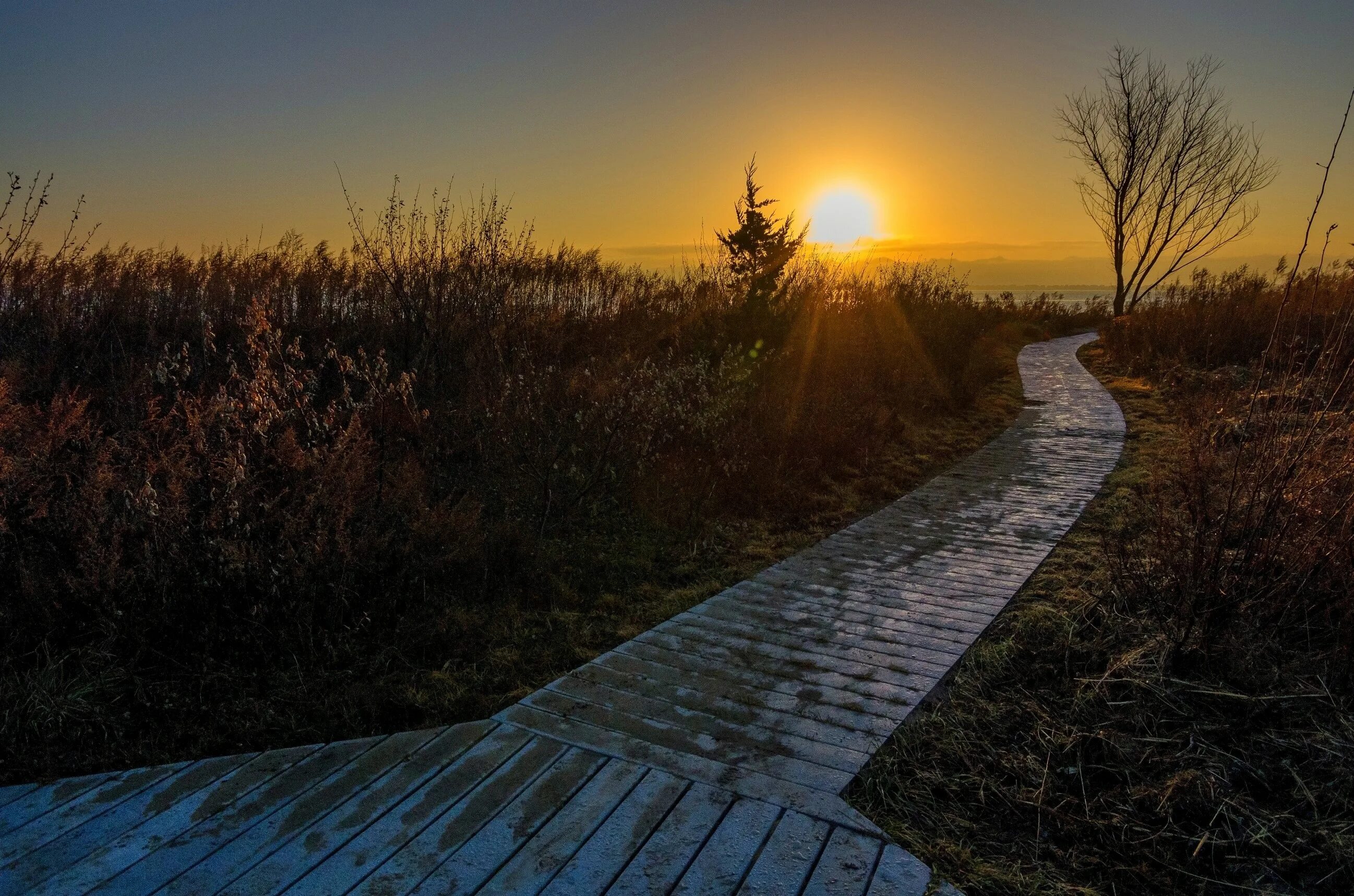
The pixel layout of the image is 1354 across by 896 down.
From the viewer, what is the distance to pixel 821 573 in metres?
5.08

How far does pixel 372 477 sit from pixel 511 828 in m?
2.86

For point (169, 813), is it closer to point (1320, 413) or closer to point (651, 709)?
point (651, 709)

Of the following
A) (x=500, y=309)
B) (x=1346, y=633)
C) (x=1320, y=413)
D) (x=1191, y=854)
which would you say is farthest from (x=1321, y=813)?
(x=500, y=309)

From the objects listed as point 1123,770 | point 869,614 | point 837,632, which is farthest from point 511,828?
point 869,614

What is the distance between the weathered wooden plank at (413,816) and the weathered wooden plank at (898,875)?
53.8 inches

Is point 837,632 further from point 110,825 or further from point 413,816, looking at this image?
point 110,825

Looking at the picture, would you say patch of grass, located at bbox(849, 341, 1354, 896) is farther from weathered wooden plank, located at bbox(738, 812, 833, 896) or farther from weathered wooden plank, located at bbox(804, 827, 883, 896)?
weathered wooden plank, located at bbox(738, 812, 833, 896)

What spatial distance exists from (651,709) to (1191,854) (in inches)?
76.5

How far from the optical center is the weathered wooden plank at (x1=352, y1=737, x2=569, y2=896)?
2.30 metres

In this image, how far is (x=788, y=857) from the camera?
2422 millimetres

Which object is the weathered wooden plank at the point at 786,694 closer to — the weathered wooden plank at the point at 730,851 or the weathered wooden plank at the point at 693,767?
the weathered wooden plank at the point at 693,767

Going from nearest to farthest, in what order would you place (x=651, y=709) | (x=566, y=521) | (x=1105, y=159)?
(x=651, y=709), (x=566, y=521), (x=1105, y=159)

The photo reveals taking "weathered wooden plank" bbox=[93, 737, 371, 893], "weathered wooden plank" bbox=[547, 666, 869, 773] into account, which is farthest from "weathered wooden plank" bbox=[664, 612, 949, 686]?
"weathered wooden plank" bbox=[93, 737, 371, 893]

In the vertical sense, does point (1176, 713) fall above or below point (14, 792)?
below
